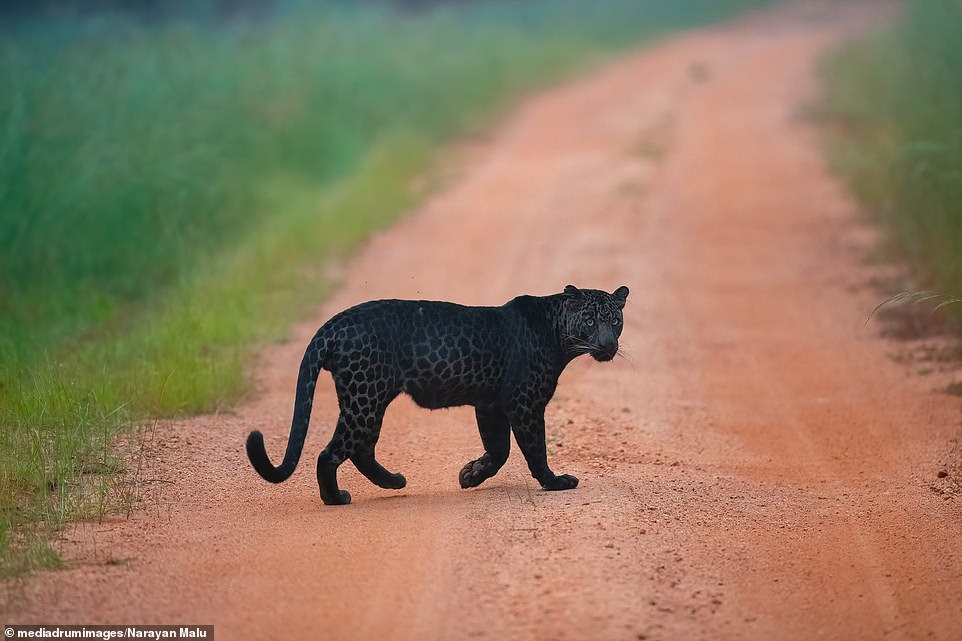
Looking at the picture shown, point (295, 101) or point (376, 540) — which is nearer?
point (376, 540)

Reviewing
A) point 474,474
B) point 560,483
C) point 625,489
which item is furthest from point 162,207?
point 625,489

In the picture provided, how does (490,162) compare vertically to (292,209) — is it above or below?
above

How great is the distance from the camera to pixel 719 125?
21.7 meters

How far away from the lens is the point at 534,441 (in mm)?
6848

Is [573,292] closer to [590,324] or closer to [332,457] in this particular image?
[590,324]

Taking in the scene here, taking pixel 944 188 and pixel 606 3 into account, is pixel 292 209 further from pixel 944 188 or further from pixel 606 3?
pixel 606 3

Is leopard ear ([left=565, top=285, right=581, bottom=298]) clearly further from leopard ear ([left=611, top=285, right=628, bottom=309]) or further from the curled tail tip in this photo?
the curled tail tip

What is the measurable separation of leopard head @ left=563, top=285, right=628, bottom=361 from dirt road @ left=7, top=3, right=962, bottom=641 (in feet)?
2.49

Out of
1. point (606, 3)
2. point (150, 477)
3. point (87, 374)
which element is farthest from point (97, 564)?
point (606, 3)

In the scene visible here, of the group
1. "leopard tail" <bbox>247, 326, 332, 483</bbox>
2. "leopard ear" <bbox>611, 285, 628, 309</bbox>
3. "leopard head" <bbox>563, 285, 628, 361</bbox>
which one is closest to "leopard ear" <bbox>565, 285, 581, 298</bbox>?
"leopard head" <bbox>563, 285, 628, 361</bbox>

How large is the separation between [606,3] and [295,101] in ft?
76.0

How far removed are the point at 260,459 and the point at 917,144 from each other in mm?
7435

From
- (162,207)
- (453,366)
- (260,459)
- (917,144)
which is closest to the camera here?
(260,459)

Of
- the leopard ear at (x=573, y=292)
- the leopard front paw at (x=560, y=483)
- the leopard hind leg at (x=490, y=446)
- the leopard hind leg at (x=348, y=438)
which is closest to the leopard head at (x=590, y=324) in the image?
the leopard ear at (x=573, y=292)
